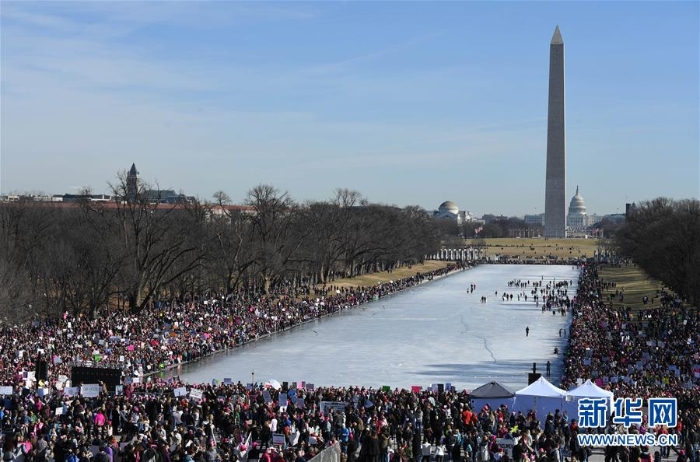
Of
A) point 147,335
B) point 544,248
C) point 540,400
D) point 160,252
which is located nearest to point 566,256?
point 544,248

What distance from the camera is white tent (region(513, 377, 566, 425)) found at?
75.7 feet

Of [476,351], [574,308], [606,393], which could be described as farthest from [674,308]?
[606,393]

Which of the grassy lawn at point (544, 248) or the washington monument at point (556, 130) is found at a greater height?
the washington monument at point (556, 130)

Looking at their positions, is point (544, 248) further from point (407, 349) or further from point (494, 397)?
point (494, 397)

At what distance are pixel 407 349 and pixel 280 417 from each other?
23905mm

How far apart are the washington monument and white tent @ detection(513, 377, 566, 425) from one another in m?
129

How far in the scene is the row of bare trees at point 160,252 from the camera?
5284cm

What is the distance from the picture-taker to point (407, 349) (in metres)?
44.8

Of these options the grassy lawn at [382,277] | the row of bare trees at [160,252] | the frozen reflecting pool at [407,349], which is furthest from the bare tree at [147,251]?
the grassy lawn at [382,277]

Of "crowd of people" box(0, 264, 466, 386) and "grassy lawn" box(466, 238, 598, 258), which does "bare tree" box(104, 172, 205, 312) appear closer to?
"crowd of people" box(0, 264, 466, 386)

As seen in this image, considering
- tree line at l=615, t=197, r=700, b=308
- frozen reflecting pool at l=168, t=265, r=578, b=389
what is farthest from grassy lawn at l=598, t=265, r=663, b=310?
frozen reflecting pool at l=168, t=265, r=578, b=389

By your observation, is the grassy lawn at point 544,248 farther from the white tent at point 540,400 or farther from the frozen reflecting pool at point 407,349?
the white tent at point 540,400

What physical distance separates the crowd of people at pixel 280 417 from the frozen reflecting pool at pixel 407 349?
9.53 ft

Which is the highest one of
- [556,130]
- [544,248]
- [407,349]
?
[556,130]
